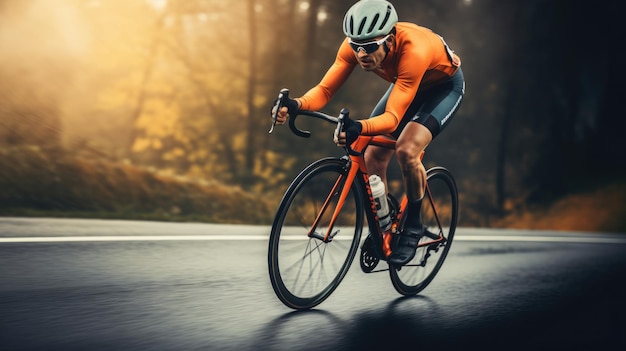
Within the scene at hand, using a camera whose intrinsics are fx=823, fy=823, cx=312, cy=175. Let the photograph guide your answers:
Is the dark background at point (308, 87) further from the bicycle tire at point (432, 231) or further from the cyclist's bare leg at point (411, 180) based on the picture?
the cyclist's bare leg at point (411, 180)

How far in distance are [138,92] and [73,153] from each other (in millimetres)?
11878

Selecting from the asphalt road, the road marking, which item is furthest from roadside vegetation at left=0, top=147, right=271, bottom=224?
the road marking

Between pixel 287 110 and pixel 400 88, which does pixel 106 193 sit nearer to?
pixel 287 110

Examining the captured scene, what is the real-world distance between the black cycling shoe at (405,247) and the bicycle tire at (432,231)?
0.11m

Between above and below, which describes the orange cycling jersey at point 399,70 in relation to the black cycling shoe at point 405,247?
above

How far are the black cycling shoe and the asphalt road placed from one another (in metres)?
0.31

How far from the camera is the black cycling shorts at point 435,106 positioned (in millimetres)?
5918

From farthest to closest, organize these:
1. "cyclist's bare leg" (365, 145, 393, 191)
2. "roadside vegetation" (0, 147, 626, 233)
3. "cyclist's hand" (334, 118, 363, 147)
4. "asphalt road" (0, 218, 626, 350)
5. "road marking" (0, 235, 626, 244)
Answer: "roadside vegetation" (0, 147, 626, 233), "road marking" (0, 235, 626, 244), "cyclist's bare leg" (365, 145, 393, 191), "cyclist's hand" (334, 118, 363, 147), "asphalt road" (0, 218, 626, 350)

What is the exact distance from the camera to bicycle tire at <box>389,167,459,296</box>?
626 cm

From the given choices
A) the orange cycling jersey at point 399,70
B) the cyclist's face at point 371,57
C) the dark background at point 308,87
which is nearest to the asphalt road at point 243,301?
the orange cycling jersey at point 399,70

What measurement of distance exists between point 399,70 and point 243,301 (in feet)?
6.08

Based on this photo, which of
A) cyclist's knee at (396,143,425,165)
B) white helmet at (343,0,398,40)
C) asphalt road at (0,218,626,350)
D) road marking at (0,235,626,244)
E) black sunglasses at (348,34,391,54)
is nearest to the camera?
asphalt road at (0,218,626,350)

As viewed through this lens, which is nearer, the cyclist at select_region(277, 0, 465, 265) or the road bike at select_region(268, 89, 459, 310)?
the road bike at select_region(268, 89, 459, 310)

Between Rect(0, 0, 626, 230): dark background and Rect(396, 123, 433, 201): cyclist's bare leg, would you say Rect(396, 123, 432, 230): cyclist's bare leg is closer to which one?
Rect(396, 123, 433, 201): cyclist's bare leg
